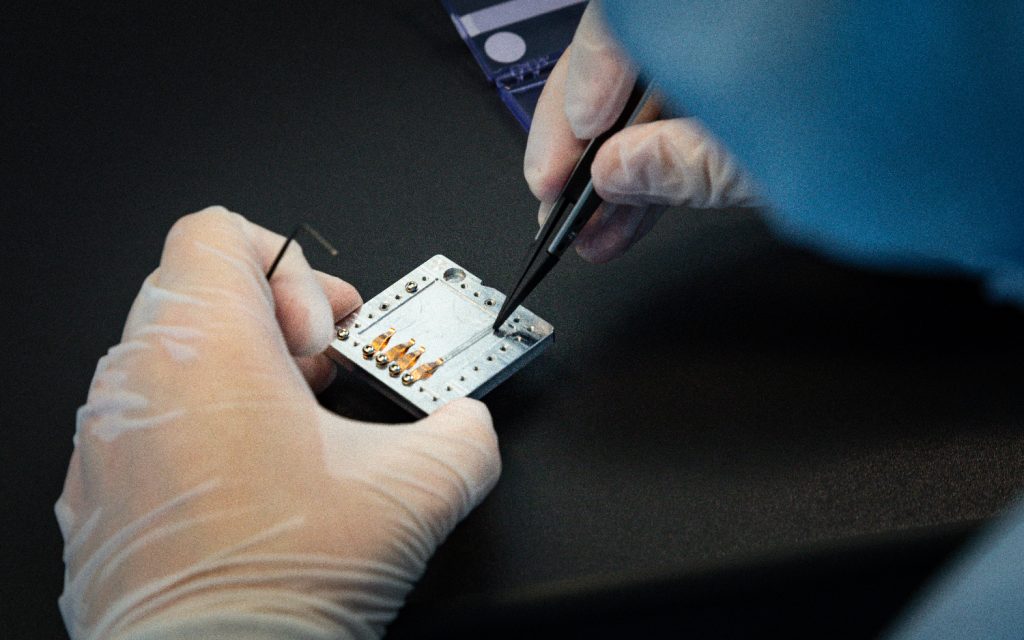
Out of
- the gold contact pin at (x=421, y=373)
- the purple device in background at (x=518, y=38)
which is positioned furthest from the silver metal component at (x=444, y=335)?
the purple device in background at (x=518, y=38)

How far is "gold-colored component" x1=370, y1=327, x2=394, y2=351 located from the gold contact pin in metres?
0.04

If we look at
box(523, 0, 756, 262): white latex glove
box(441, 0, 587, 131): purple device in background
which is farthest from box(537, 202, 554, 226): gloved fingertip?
box(441, 0, 587, 131): purple device in background

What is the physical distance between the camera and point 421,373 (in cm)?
104

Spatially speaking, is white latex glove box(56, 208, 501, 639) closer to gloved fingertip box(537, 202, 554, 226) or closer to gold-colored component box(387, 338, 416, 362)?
gold-colored component box(387, 338, 416, 362)

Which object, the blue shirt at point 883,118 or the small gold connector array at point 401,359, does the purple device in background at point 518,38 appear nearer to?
the small gold connector array at point 401,359

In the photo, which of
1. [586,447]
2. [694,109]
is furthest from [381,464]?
[694,109]

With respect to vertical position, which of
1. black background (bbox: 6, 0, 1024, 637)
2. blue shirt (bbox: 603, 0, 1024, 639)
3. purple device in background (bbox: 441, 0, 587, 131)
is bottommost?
black background (bbox: 6, 0, 1024, 637)

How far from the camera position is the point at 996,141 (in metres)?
0.68

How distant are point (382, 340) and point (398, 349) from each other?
0.02m

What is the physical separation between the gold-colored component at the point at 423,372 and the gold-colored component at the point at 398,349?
2 cm

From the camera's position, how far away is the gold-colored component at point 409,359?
1.04 m

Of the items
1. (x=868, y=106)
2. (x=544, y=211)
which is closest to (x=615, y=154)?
(x=544, y=211)

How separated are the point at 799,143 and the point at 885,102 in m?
0.06

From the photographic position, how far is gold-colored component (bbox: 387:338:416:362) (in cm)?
104
